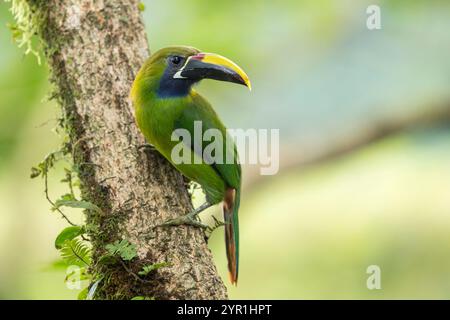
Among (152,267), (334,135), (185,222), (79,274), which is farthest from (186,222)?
(334,135)

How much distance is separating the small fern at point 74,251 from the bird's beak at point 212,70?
100 centimetres

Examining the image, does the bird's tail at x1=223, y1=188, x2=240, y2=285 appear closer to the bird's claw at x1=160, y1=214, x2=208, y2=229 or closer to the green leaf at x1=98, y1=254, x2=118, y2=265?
the bird's claw at x1=160, y1=214, x2=208, y2=229

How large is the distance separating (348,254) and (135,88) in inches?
179

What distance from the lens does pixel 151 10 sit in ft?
20.5

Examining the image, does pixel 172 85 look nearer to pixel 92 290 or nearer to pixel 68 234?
pixel 68 234

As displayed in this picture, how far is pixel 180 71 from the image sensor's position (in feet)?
11.0

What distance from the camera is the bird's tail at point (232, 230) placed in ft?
11.0

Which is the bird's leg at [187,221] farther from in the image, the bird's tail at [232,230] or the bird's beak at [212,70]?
the bird's beak at [212,70]

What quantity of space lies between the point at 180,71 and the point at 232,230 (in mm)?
847

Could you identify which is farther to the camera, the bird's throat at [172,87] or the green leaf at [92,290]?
the bird's throat at [172,87]

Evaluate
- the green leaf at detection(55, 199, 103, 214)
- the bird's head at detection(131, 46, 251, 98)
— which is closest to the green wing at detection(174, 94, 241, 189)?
the bird's head at detection(131, 46, 251, 98)

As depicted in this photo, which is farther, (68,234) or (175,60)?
(175,60)

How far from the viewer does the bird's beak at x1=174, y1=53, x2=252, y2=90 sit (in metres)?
3.27

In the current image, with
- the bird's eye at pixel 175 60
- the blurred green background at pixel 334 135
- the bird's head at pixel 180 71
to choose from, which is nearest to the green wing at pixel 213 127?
the bird's head at pixel 180 71
